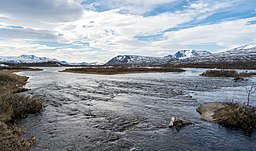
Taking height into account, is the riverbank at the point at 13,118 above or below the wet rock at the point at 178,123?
above

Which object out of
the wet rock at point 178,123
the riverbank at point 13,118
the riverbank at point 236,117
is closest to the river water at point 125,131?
the wet rock at point 178,123

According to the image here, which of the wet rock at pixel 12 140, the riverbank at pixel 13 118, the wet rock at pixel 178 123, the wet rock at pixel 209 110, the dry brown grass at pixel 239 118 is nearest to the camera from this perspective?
the wet rock at pixel 12 140

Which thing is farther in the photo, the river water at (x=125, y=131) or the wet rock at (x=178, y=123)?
the wet rock at (x=178, y=123)

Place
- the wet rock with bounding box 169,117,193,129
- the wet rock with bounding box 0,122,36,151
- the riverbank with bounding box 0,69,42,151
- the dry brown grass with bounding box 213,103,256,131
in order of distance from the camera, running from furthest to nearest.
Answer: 1. the wet rock with bounding box 169,117,193,129
2. the dry brown grass with bounding box 213,103,256,131
3. the riverbank with bounding box 0,69,42,151
4. the wet rock with bounding box 0,122,36,151

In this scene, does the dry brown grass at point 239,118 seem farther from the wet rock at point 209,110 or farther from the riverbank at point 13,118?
the riverbank at point 13,118

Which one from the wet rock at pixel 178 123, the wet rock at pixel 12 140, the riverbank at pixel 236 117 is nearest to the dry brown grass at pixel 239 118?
the riverbank at pixel 236 117

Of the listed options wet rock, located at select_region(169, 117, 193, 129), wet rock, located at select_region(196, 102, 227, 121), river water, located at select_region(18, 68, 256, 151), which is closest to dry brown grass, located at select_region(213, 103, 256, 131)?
river water, located at select_region(18, 68, 256, 151)

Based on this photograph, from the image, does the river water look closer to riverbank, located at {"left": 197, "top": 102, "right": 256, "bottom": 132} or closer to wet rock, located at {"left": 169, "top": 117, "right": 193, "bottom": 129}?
wet rock, located at {"left": 169, "top": 117, "right": 193, "bottom": 129}

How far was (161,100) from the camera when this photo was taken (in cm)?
3183

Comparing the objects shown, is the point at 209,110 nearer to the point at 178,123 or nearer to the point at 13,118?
the point at 178,123

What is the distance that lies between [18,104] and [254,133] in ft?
67.7

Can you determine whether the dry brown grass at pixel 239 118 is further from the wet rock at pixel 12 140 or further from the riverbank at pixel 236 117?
the wet rock at pixel 12 140

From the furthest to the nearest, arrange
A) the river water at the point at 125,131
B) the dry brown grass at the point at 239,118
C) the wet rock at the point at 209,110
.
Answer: the wet rock at the point at 209,110
the dry brown grass at the point at 239,118
the river water at the point at 125,131

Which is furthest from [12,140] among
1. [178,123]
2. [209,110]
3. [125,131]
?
[209,110]
